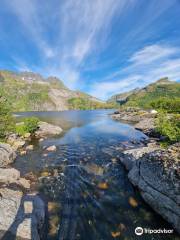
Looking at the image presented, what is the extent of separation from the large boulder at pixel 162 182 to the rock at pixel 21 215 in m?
7.84

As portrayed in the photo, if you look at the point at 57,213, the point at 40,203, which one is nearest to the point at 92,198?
the point at 57,213

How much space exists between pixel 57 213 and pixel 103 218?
3273mm

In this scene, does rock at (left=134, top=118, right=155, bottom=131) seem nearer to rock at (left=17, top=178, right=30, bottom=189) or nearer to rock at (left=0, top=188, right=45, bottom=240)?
rock at (left=17, top=178, right=30, bottom=189)

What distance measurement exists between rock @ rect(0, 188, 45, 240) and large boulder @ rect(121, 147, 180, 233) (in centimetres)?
784

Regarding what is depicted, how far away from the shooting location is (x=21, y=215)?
10141mm

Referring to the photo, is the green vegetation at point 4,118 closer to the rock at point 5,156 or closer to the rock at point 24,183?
the rock at point 5,156

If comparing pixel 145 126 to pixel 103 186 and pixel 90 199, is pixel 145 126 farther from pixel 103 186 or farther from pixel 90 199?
pixel 90 199

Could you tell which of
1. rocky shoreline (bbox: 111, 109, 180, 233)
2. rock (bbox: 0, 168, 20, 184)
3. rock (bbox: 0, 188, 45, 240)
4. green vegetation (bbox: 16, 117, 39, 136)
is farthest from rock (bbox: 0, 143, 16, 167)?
rocky shoreline (bbox: 111, 109, 180, 233)

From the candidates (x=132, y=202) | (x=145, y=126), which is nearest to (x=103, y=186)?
(x=132, y=202)

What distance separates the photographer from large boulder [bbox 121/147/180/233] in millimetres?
9945

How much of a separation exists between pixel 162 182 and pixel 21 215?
377 inches

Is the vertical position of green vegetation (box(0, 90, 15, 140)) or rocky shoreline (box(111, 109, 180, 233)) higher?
green vegetation (box(0, 90, 15, 140))

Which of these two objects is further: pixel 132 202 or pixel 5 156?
pixel 5 156

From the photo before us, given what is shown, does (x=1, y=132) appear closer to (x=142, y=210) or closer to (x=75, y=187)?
(x=75, y=187)
